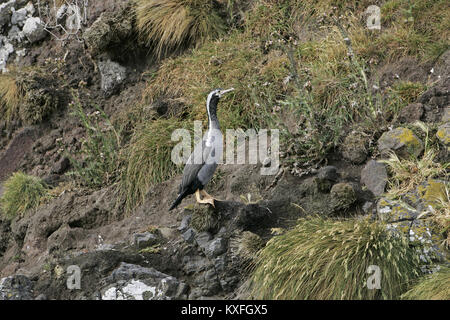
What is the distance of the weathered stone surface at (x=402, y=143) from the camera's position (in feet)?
16.9

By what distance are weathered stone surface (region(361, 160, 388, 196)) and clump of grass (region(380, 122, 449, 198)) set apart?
2.2 inches

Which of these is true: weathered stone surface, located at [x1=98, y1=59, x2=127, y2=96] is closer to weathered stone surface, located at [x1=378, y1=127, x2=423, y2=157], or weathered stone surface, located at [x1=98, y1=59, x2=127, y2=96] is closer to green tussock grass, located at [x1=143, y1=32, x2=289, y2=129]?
green tussock grass, located at [x1=143, y1=32, x2=289, y2=129]

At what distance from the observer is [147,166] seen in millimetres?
6523

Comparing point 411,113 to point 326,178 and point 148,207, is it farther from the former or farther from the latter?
point 148,207

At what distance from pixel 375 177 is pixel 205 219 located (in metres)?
1.45

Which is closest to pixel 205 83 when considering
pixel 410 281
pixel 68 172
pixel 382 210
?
pixel 68 172

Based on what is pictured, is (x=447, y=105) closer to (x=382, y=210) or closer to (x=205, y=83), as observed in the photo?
(x=382, y=210)

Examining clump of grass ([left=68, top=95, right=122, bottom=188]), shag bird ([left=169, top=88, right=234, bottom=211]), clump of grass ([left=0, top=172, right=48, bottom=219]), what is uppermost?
shag bird ([left=169, top=88, right=234, bottom=211])

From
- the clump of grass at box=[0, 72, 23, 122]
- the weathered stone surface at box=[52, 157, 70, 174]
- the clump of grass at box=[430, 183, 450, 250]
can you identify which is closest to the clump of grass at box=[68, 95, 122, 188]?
the weathered stone surface at box=[52, 157, 70, 174]

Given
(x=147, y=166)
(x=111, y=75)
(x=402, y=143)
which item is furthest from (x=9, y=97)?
(x=402, y=143)

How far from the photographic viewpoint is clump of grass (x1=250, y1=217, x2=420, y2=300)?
12.9 ft

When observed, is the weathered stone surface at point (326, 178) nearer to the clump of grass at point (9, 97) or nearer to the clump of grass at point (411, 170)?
the clump of grass at point (411, 170)

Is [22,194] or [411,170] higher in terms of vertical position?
[411,170]

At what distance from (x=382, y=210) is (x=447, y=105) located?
1.47 meters
